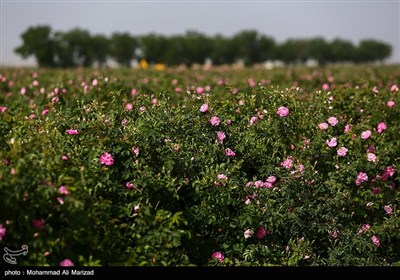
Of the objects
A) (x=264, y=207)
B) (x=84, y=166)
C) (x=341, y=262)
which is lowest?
(x=341, y=262)

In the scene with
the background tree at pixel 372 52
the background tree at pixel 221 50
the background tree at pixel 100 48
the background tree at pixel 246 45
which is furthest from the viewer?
the background tree at pixel 372 52

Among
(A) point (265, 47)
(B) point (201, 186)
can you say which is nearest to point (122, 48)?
(A) point (265, 47)

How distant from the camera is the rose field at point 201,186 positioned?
4.19 m

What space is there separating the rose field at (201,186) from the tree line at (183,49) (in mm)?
53722

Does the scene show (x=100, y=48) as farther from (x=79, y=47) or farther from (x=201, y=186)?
(x=201, y=186)

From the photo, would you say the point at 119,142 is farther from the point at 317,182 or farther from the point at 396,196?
the point at 396,196

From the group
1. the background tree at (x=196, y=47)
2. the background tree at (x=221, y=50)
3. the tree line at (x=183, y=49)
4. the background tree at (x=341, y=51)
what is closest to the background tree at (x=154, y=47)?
the tree line at (x=183, y=49)

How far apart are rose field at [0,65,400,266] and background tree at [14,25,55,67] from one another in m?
55.4

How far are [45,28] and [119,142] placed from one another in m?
59.4

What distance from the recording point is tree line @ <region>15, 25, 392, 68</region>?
209 feet

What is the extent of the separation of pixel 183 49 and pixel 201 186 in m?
81.8

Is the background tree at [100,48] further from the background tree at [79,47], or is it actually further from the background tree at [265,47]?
the background tree at [265,47]
